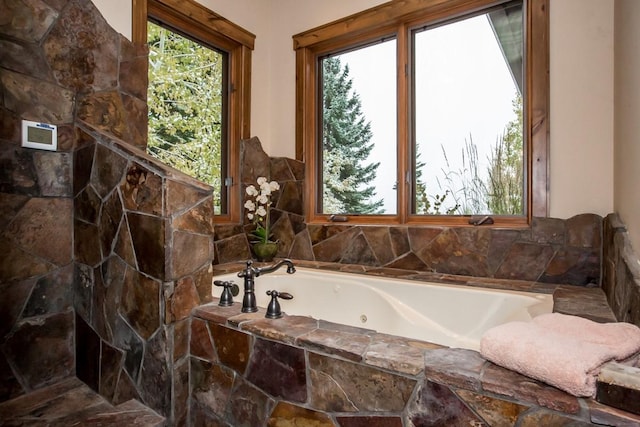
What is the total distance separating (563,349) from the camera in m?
0.79

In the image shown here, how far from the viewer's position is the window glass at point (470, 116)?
196 centimetres

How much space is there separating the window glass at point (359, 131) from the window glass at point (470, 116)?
20 cm

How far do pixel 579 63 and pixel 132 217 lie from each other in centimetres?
229

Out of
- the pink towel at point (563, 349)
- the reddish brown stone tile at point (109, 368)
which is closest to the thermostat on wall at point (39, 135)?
the reddish brown stone tile at point (109, 368)

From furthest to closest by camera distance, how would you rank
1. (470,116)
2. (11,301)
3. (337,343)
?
(470,116)
(11,301)
(337,343)

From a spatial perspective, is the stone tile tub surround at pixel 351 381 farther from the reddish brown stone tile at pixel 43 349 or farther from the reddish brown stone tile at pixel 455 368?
the reddish brown stone tile at pixel 43 349

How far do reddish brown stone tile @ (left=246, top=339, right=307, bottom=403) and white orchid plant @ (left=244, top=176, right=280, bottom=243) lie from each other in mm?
1393

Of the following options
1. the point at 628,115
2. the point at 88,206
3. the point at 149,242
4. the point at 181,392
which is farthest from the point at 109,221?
the point at 628,115

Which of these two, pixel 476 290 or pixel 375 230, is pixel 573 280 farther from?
pixel 375 230

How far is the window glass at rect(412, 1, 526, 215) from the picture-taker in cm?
196

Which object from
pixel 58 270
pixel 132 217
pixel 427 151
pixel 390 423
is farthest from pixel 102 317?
pixel 427 151

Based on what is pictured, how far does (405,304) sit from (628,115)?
4.19ft

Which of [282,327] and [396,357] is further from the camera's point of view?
[282,327]

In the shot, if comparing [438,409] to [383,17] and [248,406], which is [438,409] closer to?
[248,406]
